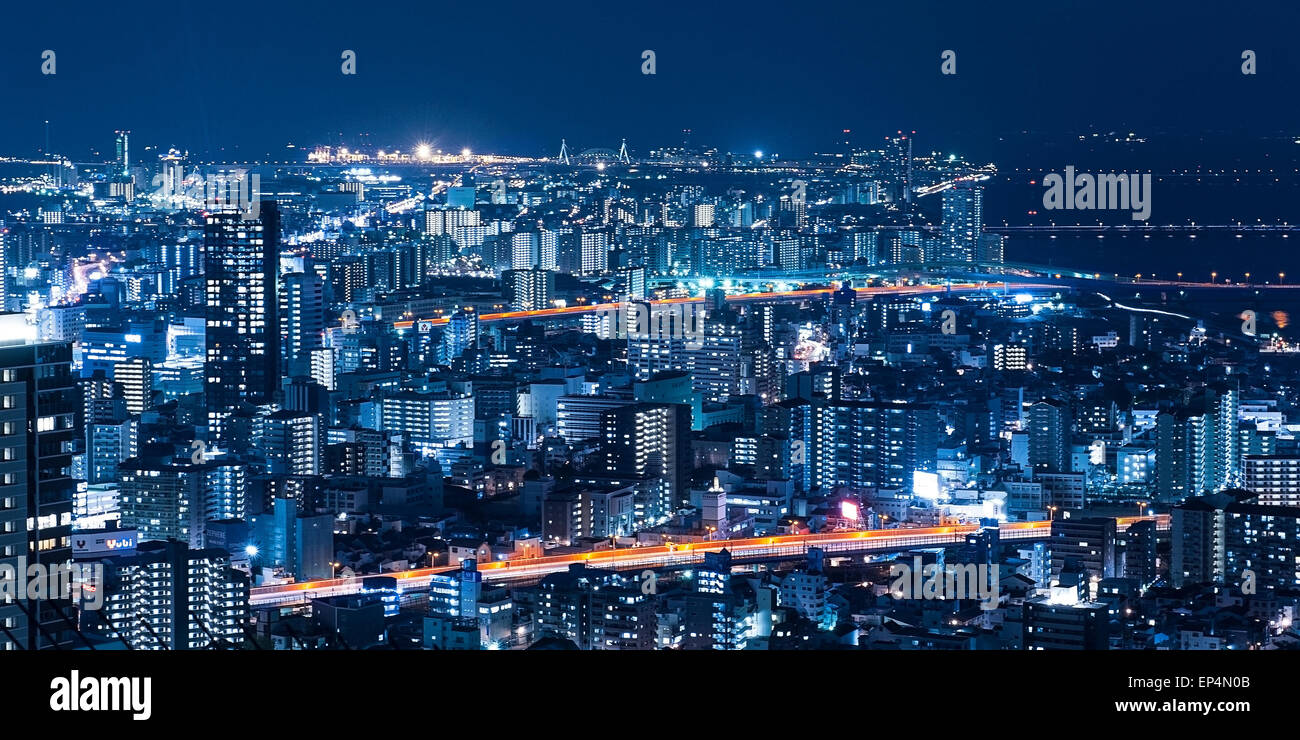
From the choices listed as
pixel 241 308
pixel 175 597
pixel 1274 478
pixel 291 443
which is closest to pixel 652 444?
pixel 291 443

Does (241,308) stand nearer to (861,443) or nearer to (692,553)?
(861,443)

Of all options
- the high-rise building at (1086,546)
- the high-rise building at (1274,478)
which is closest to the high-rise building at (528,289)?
the high-rise building at (1274,478)

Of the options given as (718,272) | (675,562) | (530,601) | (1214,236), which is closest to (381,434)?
(675,562)

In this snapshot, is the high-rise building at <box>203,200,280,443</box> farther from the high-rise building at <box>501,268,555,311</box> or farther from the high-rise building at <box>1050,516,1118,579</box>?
the high-rise building at <box>1050,516,1118,579</box>

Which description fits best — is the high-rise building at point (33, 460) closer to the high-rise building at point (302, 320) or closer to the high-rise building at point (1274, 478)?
the high-rise building at point (1274, 478)
